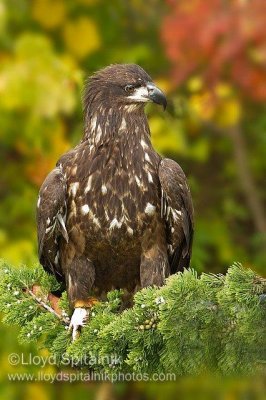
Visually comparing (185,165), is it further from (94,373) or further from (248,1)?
(94,373)

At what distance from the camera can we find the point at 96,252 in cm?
532

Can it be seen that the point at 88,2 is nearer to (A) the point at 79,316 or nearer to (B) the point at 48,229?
(B) the point at 48,229

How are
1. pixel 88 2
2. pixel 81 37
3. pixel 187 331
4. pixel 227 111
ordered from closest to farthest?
1. pixel 187 331
2. pixel 227 111
3. pixel 81 37
4. pixel 88 2

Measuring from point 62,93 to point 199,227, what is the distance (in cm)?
192

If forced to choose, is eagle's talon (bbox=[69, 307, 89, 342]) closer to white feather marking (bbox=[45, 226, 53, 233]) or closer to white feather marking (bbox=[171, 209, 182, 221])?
white feather marking (bbox=[45, 226, 53, 233])

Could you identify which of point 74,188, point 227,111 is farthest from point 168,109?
point 74,188

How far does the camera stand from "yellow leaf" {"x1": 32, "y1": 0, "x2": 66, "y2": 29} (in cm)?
932

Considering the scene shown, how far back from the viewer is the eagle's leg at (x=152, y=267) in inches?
209

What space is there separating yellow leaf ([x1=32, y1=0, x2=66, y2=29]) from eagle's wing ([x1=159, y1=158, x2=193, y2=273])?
432 centimetres

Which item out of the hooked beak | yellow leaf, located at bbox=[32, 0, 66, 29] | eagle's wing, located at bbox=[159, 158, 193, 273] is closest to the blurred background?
yellow leaf, located at bbox=[32, 0, 66, 29]

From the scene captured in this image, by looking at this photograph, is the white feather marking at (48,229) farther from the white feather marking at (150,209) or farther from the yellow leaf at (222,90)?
the yellow leaf at (222,90)

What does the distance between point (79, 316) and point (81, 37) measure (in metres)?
4.85

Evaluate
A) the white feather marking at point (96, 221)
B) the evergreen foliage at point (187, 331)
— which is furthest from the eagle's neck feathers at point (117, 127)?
the evergreen foliage at point (187, 331)

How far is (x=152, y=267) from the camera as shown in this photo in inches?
209
